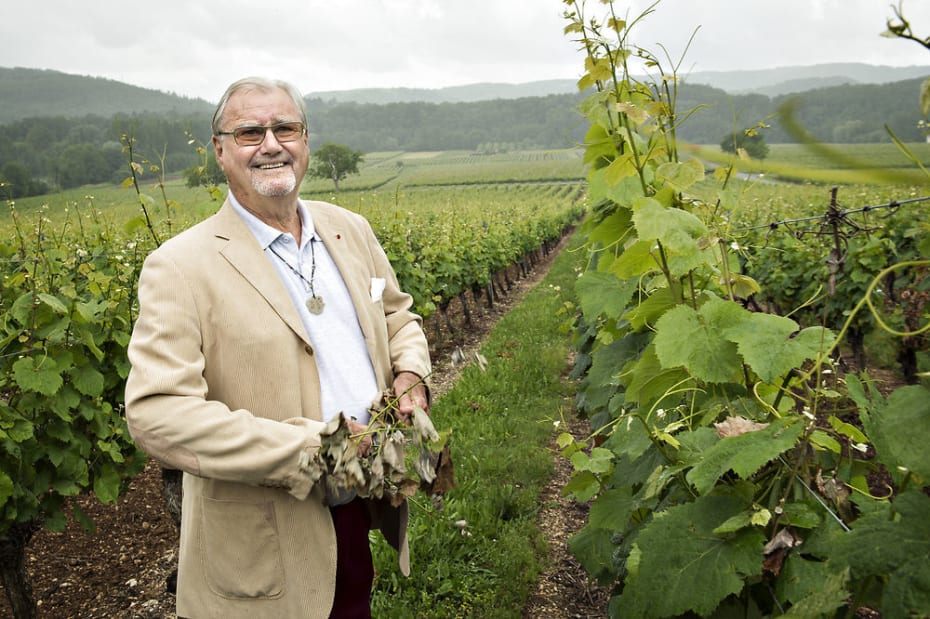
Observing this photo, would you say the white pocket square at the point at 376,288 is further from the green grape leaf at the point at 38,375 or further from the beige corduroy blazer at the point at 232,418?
the green grape leaf at the point at 38,375

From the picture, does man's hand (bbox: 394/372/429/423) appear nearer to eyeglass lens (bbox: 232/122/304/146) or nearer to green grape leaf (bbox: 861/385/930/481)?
eyeglass lens (bbox: 232/122/304/146)

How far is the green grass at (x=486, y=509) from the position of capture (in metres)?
3.30

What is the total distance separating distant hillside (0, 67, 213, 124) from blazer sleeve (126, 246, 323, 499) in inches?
6752

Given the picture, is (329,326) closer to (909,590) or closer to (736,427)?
(736,427)

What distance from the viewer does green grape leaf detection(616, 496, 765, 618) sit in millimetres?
1068

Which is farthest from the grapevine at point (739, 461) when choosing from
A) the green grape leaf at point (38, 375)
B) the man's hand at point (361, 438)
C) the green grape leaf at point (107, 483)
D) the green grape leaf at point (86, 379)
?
the green grape leaf at point (107, 483)

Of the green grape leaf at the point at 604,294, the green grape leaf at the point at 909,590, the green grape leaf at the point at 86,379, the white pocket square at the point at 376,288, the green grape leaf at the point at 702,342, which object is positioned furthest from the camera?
the green grape leaf at the point at 86,379

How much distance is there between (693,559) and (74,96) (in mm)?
209600

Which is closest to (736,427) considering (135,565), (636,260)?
(636,260)

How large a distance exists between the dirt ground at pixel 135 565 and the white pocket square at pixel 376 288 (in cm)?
79

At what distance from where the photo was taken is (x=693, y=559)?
112 cm

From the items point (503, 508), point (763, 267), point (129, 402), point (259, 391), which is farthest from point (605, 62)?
point (763, 267)

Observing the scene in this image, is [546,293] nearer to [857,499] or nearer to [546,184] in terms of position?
[857,499]

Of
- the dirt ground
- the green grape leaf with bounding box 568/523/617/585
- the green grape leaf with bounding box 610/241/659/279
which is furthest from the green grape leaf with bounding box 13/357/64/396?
the green grape leaf with bounding box 610/241/659/279
